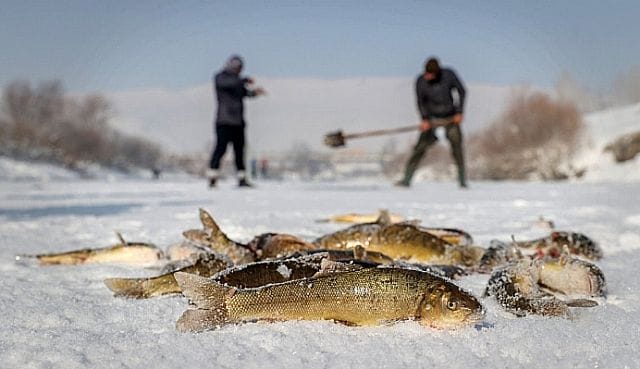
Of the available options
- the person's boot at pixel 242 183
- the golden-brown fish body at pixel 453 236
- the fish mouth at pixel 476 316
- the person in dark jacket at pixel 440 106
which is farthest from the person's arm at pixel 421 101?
the fish mouth at pixel 476 316

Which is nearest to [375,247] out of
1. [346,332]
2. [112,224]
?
[346,332]

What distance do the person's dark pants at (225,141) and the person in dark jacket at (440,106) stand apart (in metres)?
3.42

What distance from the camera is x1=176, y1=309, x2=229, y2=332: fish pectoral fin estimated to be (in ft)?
5.63

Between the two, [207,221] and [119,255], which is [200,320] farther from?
[119,255]

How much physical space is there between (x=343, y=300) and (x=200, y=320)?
0.43 meters

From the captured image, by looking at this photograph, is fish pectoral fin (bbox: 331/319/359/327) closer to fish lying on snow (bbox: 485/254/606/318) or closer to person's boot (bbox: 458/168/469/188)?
fish lying on snow (bbox: 485/254/606/318)

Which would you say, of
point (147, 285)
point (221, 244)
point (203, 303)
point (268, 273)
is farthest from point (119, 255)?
point (203, 303)

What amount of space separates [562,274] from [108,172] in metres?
59.6

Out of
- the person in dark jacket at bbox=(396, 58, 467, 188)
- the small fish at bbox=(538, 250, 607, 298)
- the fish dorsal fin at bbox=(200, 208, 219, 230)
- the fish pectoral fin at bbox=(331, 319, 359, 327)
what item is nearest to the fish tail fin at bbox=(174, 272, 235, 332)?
the fish pectoral fin at bbox=(331, 319, 359, 327)

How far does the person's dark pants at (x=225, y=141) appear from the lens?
11.4 meters

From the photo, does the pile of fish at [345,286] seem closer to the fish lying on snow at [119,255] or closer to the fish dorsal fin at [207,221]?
the fish dorsal fin at [207,221]

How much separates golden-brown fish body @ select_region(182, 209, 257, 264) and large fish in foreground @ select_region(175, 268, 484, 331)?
3.19ft

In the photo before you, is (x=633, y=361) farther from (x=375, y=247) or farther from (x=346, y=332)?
(x=375, y=247)

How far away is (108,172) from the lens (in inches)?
2277
